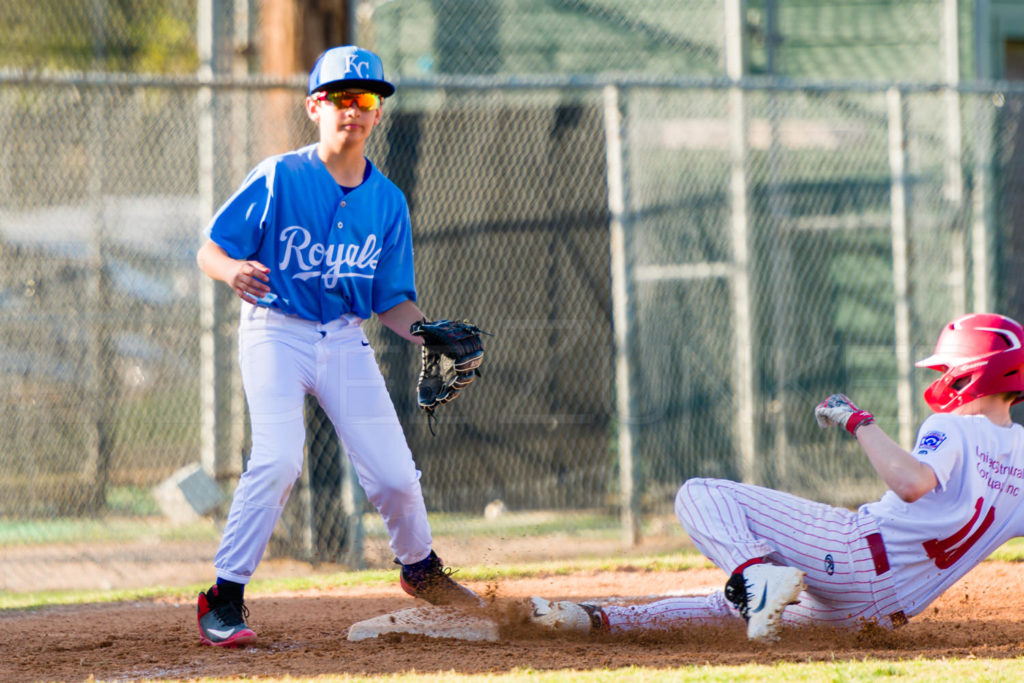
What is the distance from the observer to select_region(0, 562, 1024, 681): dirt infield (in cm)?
348

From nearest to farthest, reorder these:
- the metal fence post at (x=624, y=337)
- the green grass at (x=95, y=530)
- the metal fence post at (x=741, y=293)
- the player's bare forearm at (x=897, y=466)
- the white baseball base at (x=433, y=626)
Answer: the player's bare forearm at (x=897, y=466) → the white baseball base at (x=433, y=626) → the green grass at (x=95, y=530) → the metal fence post at (x=624, y=337) → the metal fence post at (x=741, y=293)

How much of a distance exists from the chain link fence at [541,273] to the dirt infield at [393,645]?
162 centimetres

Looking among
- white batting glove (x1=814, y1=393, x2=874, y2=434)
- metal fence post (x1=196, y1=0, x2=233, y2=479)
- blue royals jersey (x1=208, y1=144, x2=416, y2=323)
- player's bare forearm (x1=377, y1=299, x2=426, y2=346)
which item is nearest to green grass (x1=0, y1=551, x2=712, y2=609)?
metal fence post (x1=196, y1=0, x2=233, y2=479)

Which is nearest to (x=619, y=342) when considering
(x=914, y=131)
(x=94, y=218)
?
(x=94, y=218)

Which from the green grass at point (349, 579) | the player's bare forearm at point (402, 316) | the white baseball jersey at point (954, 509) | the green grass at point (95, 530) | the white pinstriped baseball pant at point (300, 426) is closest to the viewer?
the white baseball jersey at point (954, 509)

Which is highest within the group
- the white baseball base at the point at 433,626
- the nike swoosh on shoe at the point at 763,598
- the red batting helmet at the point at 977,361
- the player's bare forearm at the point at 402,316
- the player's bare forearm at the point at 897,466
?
the player's bare forearm at the point at 402,316

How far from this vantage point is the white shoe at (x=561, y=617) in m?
3.93

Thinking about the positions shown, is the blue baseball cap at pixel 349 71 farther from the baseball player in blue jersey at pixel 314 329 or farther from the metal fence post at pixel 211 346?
the metal fence post at pixel 211 346

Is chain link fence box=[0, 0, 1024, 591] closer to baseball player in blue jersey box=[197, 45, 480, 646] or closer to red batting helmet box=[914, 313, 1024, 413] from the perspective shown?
baseball player in blue jersey box=[197, 45, 480, 646]

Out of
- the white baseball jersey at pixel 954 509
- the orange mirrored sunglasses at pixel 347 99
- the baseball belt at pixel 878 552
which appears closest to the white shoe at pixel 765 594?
the baseball belt at pixel 878 552

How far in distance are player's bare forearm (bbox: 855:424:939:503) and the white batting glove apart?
2 centimetres

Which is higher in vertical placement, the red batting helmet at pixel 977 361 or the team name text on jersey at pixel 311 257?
the team name text on jersey at pixel 311 257

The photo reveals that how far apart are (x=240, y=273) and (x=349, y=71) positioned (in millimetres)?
819

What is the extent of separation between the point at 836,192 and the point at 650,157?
5.26ft
